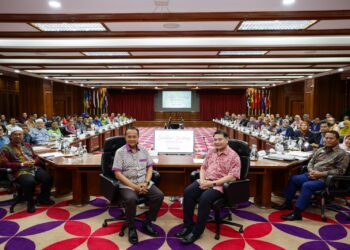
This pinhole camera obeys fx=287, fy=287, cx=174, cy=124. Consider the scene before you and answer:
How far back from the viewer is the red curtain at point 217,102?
68.5 ft

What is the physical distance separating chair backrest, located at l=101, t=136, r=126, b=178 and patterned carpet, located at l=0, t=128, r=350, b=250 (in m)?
0.64

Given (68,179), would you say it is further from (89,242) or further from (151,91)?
(151,91)

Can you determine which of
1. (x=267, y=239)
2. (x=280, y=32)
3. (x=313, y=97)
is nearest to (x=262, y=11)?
(x=280, y=32)

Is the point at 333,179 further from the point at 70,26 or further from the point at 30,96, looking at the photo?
the point at 30,96

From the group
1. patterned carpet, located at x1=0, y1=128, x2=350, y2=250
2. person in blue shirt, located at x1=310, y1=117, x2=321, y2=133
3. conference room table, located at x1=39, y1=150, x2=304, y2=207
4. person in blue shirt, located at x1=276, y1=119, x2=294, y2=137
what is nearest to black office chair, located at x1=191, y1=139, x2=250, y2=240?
patterned carpet, located at x1=0, y1=128, x2=350, y2=250

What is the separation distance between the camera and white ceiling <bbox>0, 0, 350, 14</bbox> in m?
3.74

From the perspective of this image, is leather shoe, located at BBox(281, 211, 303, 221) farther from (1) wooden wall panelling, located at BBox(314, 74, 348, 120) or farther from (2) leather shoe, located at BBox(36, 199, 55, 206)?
(1) wooden wall panelling, located at BBox(314, 74, 348, 120)

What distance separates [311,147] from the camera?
5176 millimetres

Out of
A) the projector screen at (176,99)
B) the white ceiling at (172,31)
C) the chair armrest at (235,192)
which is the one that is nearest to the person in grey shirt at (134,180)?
the chair armrest at (235,192)

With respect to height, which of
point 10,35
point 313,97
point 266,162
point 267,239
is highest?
point 10,35

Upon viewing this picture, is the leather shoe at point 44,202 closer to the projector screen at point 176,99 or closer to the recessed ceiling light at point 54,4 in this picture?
the recessed ceiling light at point 54,4

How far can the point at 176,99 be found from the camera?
68.2 ft

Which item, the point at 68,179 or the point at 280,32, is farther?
the point at 280,32

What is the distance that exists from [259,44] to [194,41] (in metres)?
1.43
